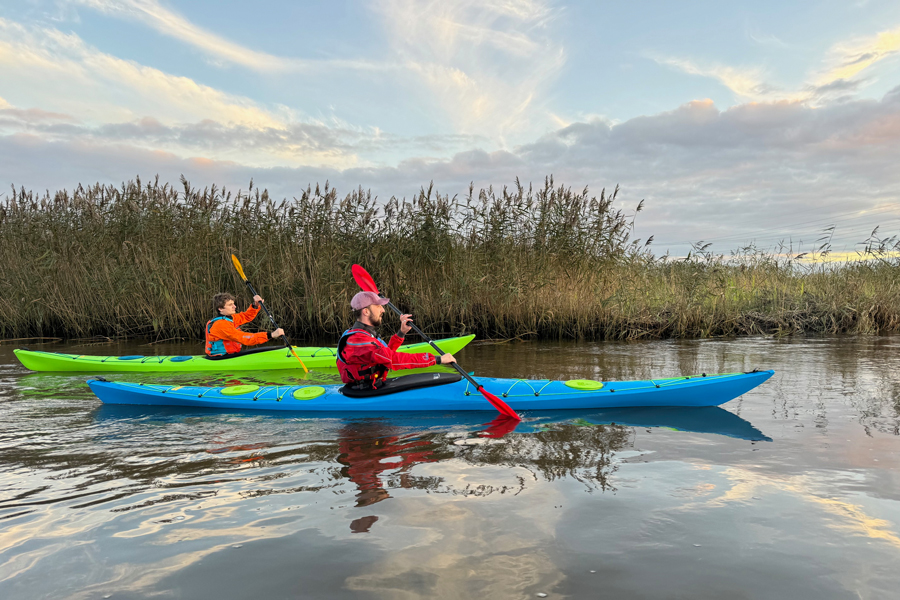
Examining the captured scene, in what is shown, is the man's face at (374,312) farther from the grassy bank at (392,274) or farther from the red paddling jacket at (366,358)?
the grassy bank at (392,274)

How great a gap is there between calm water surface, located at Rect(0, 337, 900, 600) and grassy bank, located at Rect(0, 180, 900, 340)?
3949 mm

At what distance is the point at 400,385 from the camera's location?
425cm

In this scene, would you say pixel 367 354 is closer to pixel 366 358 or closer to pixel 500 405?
pixel 366 358

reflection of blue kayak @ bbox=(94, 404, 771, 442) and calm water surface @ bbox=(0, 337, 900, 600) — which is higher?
reflection of blue kayak @ bbox=(94, 404, 771, 442)

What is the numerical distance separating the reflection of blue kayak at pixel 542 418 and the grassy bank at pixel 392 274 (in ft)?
12.4

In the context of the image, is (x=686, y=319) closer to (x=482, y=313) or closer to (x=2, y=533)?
(x=482, y=313)

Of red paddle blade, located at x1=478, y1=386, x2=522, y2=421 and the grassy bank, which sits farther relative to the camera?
the grassy bank

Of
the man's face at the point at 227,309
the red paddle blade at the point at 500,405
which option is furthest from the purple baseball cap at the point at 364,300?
the man's face at the point at 227,309

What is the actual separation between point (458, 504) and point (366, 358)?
2.01 m

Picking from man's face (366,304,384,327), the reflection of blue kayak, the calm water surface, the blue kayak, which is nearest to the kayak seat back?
the blue kayak

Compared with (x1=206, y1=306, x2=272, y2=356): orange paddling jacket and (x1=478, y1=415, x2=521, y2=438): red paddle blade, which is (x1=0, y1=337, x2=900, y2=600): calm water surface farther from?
(x1=206, y1=306, x2=272, y2=356): orange paddling jacket

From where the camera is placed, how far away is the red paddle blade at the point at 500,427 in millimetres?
3551

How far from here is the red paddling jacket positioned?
13.5 feet

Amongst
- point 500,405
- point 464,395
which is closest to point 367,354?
point 464,395
